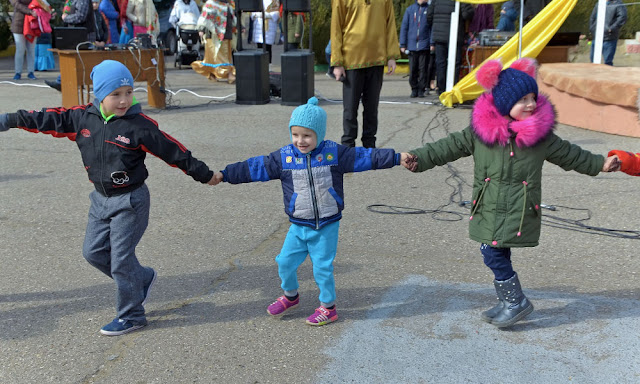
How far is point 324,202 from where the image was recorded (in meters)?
3.83

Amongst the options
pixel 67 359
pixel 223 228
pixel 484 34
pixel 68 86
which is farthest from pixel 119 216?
pixel 484 34

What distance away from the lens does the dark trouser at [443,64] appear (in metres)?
12.4

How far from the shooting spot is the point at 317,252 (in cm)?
388

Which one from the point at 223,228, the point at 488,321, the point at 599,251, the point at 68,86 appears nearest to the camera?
the point at 488,321

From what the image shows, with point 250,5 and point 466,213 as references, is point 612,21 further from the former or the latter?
point 466,213

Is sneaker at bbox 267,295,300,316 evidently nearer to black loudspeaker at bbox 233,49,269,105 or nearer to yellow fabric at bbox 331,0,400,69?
yellow fabric at bbox 331,0,400,69

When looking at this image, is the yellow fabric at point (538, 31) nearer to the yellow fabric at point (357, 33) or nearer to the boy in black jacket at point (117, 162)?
the yellow fabric at point (357, 33)

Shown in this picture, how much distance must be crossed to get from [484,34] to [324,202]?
8623 millimetres

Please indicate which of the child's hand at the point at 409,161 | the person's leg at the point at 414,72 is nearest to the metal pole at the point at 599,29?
the person's leg at the point at 414,72

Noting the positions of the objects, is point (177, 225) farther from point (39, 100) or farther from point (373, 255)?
point (39, 100)

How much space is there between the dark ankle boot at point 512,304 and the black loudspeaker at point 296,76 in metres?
8.24

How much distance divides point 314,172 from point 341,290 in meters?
0.97

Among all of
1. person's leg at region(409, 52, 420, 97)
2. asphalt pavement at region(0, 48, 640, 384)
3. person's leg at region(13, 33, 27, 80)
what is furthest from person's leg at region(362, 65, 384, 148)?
person's leg at region(13, 33, 27, 80)

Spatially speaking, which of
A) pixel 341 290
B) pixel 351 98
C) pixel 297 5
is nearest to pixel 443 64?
pixel 297 5
